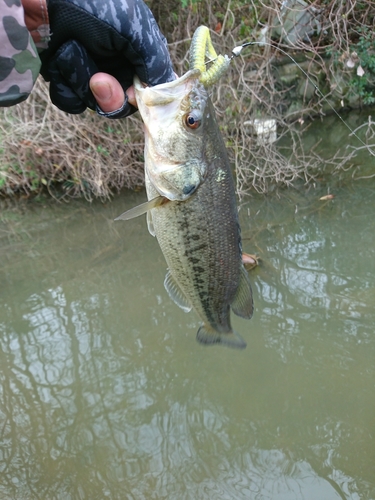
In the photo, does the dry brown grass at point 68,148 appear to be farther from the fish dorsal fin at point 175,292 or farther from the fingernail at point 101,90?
the fingernail at point 101,90

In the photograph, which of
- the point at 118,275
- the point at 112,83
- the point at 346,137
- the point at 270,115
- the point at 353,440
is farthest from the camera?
the point at 346,137

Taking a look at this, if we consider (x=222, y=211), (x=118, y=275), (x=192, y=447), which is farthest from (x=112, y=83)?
(x=118, y=275)

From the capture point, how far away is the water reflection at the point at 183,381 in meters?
2.64

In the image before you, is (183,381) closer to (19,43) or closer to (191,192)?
(191,192)

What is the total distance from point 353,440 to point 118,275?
2693 millimetres

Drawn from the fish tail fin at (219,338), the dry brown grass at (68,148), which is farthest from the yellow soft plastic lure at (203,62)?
the dry brown grass at (68,148)

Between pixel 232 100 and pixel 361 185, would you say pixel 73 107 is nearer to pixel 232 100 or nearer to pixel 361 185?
pixel 232 100

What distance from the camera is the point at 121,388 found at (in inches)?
126

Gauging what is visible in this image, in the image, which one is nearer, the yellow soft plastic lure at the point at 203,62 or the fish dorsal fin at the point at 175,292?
the yellow soft plastic lure at the point at 203,62

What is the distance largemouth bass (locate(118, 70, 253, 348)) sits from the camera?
151 centimetres

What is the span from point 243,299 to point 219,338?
259 millimetres

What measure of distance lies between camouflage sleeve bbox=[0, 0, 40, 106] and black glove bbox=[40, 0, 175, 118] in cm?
16

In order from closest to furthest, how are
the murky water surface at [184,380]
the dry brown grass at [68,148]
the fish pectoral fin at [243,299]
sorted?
the fish pectoral fin at [243,299], the murky water surface at [184,380], the dry brown grass at [68,148]

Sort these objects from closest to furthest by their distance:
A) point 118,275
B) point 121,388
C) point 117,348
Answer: point 121,388
point 117,348
point 118,275
